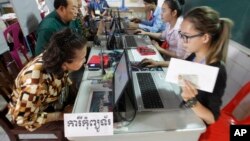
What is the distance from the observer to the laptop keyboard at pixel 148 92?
0.97m

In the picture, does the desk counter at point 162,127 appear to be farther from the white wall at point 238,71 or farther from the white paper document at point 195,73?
the white wall at point 238,71

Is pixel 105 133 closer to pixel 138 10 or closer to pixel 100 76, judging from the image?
pixel 100 76

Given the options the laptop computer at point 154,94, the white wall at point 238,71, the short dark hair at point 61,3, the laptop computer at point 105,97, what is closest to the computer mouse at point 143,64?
the laptop computer at point 154,94

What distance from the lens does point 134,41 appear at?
2.02m

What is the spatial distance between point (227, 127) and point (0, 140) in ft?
6.12

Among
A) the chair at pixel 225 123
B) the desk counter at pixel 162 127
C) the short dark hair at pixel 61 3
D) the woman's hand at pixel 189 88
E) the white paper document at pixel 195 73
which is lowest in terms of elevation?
the chair at pixel 225 123

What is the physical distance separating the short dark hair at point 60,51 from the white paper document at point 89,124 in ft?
1.03

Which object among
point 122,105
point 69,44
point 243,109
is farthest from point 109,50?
point 243,109

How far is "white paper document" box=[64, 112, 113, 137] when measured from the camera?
81 cm

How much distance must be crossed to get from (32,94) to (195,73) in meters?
0.78

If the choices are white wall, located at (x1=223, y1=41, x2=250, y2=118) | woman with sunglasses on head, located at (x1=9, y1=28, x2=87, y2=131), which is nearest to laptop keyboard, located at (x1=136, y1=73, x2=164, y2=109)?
woman with sunglasses on head, located at (x1=9, y1=28, x2=87, y2=131)

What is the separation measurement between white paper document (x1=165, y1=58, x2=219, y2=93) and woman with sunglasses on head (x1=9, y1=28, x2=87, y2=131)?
0.53 meters

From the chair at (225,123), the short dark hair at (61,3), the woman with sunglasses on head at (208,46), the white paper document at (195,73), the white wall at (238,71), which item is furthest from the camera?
the short dark hair at (61,3)

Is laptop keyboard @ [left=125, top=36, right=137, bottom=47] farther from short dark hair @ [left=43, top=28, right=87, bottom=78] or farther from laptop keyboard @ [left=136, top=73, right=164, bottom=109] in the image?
short dark hair @ [left=43, top=28, right=87, bottom=78]
